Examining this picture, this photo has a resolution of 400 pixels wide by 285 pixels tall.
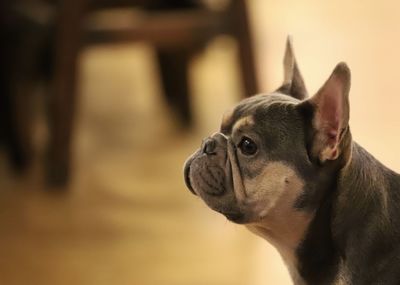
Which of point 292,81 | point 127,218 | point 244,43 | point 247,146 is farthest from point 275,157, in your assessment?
point 244,43

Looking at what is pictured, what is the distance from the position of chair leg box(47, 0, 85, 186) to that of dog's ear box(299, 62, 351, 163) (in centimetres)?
125

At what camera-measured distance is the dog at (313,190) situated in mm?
1045

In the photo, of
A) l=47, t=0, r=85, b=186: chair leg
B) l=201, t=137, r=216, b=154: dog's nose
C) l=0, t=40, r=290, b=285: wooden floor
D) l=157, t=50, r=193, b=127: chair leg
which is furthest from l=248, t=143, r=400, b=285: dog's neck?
l=157, t=50, r=193, b=127: chair leg

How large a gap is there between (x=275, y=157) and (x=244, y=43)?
4.32 ft

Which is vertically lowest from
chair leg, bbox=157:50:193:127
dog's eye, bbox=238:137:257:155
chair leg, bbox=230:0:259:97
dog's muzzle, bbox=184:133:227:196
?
chair leg, bbox=157:50:193:127

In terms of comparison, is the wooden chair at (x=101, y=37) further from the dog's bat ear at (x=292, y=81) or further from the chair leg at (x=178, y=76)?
the dog's bat ear at (x=292, y=81)

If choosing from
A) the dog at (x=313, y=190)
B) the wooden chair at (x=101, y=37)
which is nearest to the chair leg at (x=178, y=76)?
the wooden chair at (x=101, y=37)

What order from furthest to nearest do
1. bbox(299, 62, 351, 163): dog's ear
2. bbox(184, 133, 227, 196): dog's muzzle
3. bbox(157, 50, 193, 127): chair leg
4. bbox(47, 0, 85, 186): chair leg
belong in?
bbox(157, 50, 193, 127): chair leg < bbox(47, 0, 85, 186): chair leg < bbox(184, 133, 227, 196): dog's muzzle < bbox(299, 62, 351, 163): dog's ear

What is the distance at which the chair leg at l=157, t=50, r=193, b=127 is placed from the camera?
106 inches

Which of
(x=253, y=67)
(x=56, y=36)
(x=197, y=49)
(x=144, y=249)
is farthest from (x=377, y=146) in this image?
(x=56, y=36)

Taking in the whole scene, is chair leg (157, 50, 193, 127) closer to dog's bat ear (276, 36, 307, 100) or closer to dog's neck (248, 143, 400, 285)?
dog's bat ear (276, 36, 307, 100)

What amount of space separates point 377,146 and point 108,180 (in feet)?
2.52

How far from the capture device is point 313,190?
1.06 metres

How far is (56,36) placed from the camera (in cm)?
222
